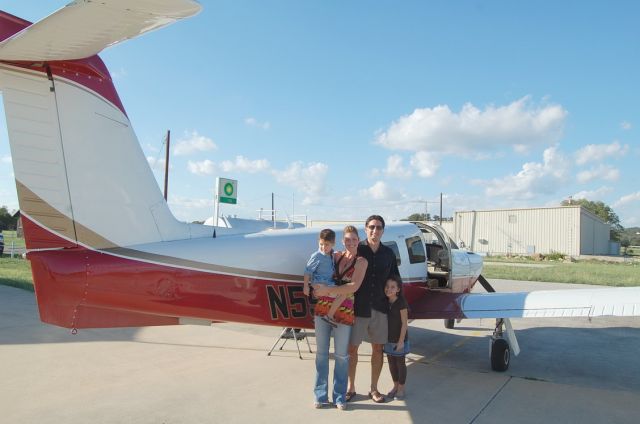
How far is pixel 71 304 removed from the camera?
3938 mm

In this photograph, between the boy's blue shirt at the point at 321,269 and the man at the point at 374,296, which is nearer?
the boy's blue shirt at the point at 321,269

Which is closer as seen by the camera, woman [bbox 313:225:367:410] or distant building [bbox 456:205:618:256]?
woman [bbox 313:225:367:410]

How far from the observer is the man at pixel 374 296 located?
15.3 feet

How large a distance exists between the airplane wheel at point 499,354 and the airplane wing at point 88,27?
548cm

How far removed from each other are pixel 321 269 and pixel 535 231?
4874 cm

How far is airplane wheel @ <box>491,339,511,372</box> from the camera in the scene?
6.10 m

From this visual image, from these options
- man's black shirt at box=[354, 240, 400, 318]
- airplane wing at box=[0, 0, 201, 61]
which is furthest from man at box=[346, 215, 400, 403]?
airplane wing at box=[0, 0, 201, 61]

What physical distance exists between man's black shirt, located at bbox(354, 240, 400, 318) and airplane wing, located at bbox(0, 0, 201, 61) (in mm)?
2869

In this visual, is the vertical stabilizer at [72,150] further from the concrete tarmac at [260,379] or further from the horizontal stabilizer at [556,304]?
the horizontal stabilizer at [556,304]

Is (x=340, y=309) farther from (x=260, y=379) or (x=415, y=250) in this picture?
(x=415, y=250)

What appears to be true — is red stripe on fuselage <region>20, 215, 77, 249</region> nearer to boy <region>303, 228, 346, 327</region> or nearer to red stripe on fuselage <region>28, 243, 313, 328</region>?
red stripe on fuselage <region>28, 243, 313, 328</region>

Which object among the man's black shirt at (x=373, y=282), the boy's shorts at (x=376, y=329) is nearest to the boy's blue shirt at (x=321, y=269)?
the man's black shirt at (x=373, y=282)

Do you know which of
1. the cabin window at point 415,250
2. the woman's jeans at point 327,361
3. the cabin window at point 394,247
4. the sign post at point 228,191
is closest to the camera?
the woman's jeans at point 327,361

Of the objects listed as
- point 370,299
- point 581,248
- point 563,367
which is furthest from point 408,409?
point 581,248
